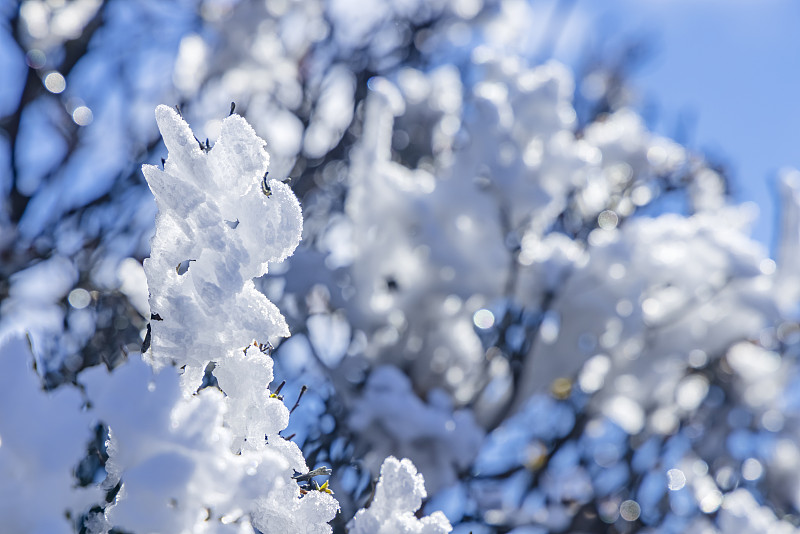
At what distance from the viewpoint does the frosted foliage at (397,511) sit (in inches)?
28.9

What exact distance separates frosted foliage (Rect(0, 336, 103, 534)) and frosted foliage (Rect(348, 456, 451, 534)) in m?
0.31

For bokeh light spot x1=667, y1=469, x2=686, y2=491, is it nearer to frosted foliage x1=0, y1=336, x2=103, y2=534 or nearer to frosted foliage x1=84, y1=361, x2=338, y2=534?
frosted foliage x1=84, y1=361, x2=338, y2=534

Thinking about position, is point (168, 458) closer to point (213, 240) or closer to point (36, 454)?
point (36, 454)

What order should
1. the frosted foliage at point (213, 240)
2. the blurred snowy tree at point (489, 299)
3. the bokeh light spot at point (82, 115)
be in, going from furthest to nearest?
the bokeh light spot at point (82, 115), the blurred snowy tree at point (489, 299), the frosted foliage at point (213, 240)

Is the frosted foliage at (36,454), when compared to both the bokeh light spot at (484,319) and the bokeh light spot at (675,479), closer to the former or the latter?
the bokeh light spot at (484,319)

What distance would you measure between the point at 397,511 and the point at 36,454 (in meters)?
0.37

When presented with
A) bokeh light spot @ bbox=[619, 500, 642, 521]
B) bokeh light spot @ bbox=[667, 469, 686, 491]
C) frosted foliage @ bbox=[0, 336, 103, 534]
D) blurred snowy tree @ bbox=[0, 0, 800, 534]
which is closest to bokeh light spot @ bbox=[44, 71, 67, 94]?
blurred snowy tree @ bbox=[0, 0, 800, 534]

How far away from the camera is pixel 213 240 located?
0.70m

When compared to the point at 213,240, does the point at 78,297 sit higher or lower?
lower

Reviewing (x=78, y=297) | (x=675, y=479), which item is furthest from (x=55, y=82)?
(x=675, y=479)

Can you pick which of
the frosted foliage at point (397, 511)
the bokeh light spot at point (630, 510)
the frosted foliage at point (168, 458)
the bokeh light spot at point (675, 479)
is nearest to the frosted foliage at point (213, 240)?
the frosted foliage at point (168, 458)

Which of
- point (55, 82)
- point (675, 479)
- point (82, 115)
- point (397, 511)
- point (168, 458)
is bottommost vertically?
Result: point (675, 479)

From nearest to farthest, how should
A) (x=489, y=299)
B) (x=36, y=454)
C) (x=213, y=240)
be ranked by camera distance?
1. (x=36, y=454)
2. (x=213, y=240)
3. (x=489, y=299)

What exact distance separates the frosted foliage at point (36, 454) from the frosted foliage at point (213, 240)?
0.52ft
